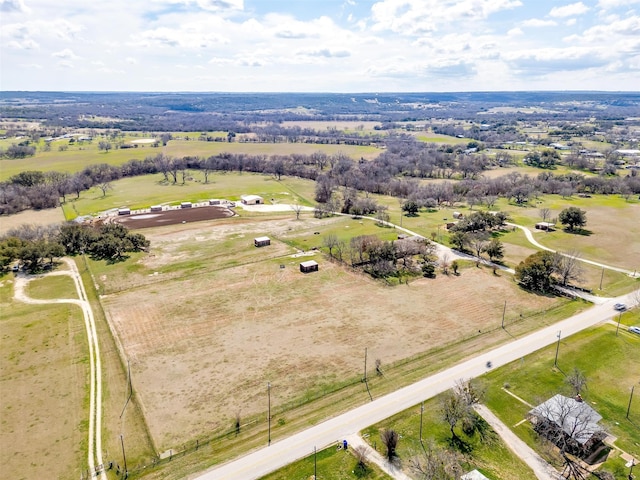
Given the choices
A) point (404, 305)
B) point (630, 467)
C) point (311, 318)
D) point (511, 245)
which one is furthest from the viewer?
point (511, 245)

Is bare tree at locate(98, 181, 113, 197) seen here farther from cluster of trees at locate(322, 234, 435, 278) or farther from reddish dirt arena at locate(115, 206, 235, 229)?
cluster of trees at locate(322, 234, 435, 278)

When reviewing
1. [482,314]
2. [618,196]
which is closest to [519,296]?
[482,314]

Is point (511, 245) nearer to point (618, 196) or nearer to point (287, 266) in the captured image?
point (287, 266)

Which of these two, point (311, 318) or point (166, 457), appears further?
point (311, 318)

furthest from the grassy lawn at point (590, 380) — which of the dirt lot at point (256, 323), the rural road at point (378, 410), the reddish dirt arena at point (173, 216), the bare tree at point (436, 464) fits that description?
the reddish dirt arena at point (173, 216)

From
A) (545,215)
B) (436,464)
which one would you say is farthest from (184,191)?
(436,464)

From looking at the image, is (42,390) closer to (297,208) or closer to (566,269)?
(566,269)

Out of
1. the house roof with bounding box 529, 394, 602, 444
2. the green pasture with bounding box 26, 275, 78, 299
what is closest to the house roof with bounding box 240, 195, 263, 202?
the green pasture with bounding box 26, 275, 78, 299
